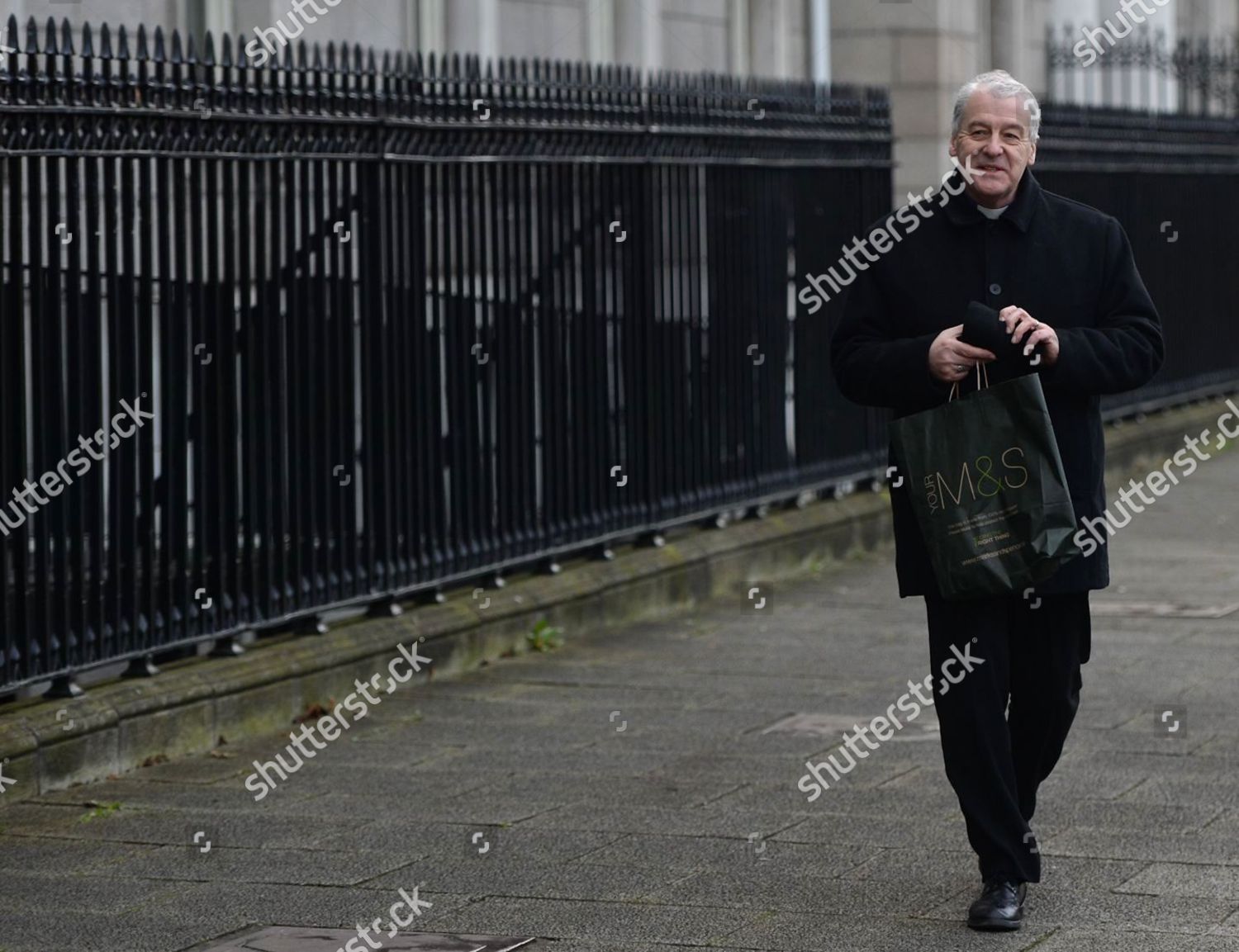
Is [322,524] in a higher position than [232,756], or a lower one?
higher

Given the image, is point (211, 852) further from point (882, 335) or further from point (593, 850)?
point (882, 335)

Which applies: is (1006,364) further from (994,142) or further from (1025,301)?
(994,142)

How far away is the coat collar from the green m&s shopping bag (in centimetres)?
46

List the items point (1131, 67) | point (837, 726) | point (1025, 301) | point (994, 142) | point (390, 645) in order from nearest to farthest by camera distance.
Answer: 1. point (994, 142)
2. point (1025, 301)
3. point (837, 726)
4. point (390, 645)
5. point (1131, 67)

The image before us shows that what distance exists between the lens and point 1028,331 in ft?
18.7

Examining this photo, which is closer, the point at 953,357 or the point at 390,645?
the point at 953,357

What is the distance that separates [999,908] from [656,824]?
1472 mm

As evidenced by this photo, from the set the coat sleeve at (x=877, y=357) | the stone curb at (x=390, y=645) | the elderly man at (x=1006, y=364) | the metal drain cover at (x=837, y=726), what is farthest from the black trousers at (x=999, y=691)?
the stone curb at (x=390, y=645)

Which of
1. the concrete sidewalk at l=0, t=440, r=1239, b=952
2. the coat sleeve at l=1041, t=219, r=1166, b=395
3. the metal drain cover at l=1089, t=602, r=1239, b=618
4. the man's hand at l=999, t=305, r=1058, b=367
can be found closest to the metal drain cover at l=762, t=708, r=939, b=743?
the concrete sidewalk at l=0, t=440, r=1239, b=952

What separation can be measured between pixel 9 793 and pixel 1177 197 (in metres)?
13.3

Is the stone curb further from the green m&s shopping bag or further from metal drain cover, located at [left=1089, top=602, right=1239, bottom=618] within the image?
the green m&s shopping bag

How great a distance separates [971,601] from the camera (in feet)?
19.2

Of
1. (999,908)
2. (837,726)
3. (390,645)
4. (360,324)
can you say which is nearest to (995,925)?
(999,908)

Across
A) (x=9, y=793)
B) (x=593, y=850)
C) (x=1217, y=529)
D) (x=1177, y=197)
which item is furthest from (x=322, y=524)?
(x=1177, y=197)
